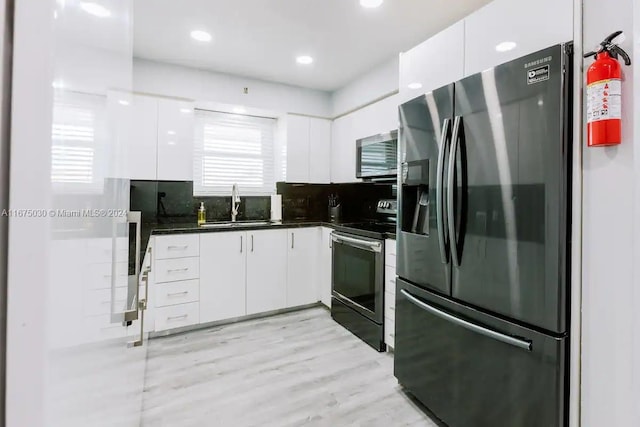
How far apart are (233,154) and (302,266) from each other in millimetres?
1572

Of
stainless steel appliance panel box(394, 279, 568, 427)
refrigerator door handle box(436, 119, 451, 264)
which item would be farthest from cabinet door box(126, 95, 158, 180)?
refrigerator door handle box(436, 119, 451, 264)

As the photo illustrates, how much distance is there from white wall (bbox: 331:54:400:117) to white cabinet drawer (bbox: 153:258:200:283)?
2.37 meters

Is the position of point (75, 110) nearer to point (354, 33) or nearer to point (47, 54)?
point (47, 54)

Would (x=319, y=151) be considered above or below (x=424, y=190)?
above

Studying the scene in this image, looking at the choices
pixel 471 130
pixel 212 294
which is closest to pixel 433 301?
pixel 471 130

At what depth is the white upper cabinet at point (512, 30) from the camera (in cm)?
119

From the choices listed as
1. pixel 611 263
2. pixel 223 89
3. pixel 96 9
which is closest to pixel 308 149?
pixel 223 89

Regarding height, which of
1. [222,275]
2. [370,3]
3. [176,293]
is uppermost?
[370,3]

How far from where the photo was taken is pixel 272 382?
213 cm

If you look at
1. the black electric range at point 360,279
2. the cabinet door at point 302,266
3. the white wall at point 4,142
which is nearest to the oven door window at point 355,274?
the black electric range at point 360,279

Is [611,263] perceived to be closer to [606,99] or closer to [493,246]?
[493,246]

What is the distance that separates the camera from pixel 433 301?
172 cm

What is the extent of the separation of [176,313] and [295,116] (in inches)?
97.0

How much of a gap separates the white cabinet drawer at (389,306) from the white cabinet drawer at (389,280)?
0.13 ft
